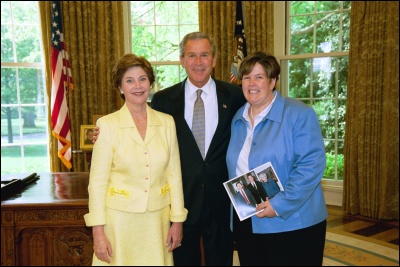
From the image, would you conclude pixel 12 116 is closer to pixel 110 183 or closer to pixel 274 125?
pixel 110 183

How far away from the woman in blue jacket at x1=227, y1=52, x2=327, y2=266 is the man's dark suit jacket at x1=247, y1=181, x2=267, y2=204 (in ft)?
0.11

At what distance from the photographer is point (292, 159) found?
194 centimetres

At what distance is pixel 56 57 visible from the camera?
505 centimetres

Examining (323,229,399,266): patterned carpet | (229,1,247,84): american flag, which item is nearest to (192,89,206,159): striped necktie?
(323,229,399,266): patterned carpet

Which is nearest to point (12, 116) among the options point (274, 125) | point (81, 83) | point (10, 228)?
point (81, 83)

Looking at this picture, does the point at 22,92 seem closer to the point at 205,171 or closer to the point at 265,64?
the point at 205,171

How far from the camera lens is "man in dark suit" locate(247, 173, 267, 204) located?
6.33 ft

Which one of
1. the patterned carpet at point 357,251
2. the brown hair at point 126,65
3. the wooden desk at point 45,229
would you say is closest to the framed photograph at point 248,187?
the brown hair at point 126,65

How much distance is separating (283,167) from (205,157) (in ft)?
1.55

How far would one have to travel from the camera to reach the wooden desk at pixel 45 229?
251cm

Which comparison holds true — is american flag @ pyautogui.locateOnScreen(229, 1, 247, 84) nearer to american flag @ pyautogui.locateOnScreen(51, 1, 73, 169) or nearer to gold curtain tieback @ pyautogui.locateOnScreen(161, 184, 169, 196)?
american flag @ pyautogui.locateOnScreen(51, 1, 73, 169)

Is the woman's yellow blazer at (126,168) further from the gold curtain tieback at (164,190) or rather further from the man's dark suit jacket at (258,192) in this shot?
the man's dark suit jacket at (258,192)

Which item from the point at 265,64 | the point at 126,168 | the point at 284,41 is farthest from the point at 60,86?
the point at 265,64

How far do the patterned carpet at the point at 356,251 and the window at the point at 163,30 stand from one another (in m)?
3.00
